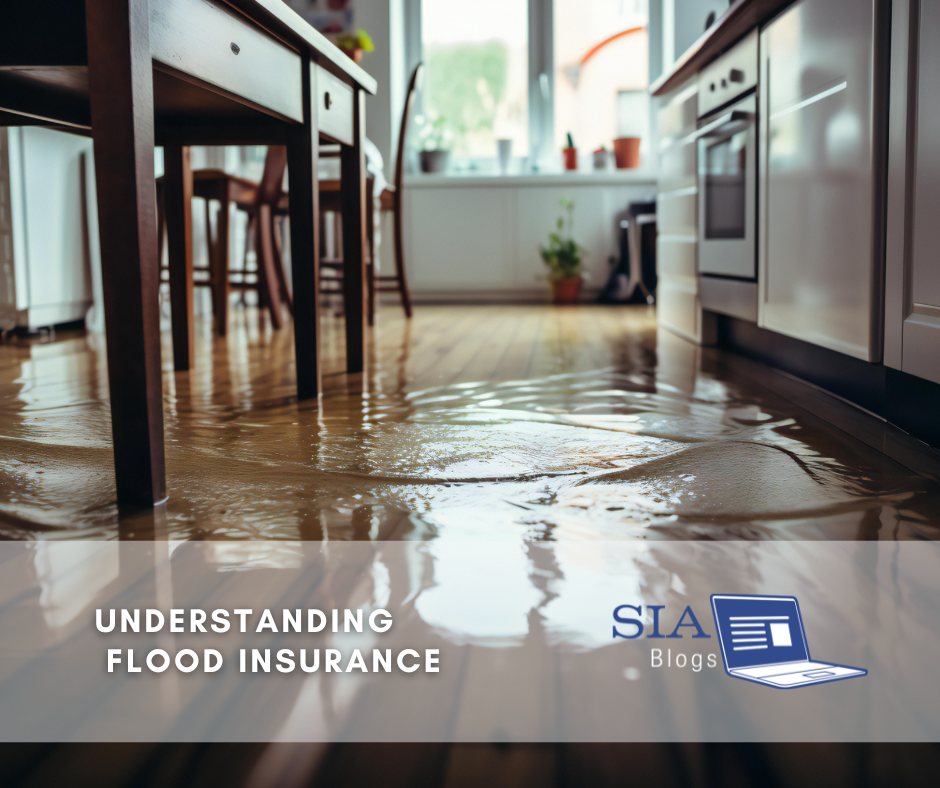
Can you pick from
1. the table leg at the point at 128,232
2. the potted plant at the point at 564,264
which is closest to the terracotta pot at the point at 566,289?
the potted plant at the point at 564,264

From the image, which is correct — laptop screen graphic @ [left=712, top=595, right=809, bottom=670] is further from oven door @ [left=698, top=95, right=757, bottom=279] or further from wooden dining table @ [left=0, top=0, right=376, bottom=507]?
oven door @ [left=698, top=95, right=757, bottom=279]

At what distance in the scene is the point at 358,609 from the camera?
671 millimetres

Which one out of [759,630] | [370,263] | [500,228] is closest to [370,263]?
[370,263]

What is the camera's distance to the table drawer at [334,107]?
1729mm

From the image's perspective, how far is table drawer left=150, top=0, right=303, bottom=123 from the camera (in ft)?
3.34

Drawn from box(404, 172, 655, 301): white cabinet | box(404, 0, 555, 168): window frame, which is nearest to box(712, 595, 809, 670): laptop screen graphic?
box(404, 172, 655, 301): white cabinet

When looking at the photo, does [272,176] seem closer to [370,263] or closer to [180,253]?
Result: [370,263]

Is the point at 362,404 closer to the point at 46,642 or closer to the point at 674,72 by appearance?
the point at 46,642

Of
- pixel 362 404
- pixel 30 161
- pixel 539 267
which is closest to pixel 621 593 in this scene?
pixel 362 404

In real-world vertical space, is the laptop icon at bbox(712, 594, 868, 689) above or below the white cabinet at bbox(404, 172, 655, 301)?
below

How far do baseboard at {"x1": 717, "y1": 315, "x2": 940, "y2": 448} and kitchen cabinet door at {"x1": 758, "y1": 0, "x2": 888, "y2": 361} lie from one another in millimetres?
64

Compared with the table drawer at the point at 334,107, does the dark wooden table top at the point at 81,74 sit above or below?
below

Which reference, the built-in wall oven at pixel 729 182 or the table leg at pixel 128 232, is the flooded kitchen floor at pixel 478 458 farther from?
the built-in wall oven at pixel 729 182

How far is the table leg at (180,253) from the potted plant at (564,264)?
11.0ft
